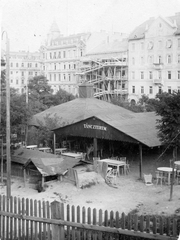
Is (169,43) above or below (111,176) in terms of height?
above

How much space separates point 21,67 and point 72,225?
7061cm

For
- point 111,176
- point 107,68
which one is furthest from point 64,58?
point 111,176

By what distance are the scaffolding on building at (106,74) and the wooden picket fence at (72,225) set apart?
33643 mm

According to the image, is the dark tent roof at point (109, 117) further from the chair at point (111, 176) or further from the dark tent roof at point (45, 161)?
the dark tent roof at point (45, 161)

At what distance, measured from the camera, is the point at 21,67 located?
77.6 m

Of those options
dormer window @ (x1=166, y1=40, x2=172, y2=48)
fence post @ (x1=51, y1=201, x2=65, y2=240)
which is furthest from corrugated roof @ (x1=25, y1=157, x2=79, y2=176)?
fence post @ (x1=51, y1=201, x2=65, y2=240)

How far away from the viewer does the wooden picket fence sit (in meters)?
8.88

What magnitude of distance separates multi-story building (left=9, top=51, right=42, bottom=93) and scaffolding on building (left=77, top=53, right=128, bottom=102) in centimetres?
1527

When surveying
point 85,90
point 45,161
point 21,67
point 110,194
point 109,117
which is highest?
point 21,67

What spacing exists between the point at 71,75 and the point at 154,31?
4159 cm

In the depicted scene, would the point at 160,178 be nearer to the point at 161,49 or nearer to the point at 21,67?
the point at 161,49

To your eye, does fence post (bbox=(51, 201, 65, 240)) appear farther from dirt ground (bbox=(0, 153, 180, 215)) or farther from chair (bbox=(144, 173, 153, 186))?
chair (bbox=(144, 173, 153, 186))

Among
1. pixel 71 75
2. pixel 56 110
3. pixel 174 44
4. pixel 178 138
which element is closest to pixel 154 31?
pixel 174 44

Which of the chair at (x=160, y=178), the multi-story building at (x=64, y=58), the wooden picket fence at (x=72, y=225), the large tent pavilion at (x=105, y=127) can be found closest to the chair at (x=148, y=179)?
the chair at (x=160, y=178)
